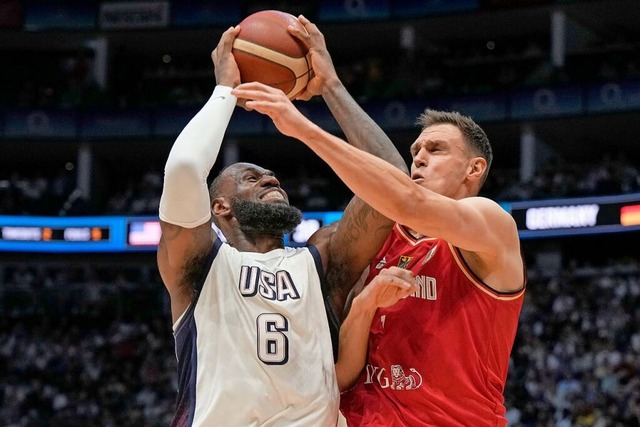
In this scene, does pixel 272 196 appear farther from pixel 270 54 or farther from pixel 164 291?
pixel 164 291

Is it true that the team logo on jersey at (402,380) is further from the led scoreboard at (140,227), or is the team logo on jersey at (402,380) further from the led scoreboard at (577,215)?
the led scoreboard at (140,227)

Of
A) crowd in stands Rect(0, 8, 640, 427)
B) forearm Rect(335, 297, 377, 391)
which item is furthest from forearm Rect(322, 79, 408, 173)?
crowd in stands Rect(0, 8, 640, 427)

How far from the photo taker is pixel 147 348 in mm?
21312

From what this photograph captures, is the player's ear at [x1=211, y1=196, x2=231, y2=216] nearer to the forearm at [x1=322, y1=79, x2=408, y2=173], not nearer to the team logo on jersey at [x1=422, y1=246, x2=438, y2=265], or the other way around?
the forearm at [x1=322, y1=79, x2=408, y2=173]

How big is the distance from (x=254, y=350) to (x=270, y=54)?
51.6 inches

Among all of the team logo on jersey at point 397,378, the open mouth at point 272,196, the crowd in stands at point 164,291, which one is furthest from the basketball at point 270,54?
the crowd in stands at point 164,291

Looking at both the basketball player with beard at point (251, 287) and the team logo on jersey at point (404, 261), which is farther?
the team logo on jersey at point (404, 261)

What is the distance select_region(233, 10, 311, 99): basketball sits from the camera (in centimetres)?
440

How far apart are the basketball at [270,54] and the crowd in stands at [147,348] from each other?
36.7 feet

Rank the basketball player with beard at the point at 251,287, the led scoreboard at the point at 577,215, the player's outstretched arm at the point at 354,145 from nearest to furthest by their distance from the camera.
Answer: the basketball player with beard at the point at 251,287 < the player's outstretched arm at the point at 354,145 < the led scoreboard at the point at 577,215

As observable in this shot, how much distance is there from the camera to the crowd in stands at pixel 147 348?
1546cm

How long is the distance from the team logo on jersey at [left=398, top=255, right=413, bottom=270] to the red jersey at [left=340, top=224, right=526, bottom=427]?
2cm

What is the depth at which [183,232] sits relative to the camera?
4.18m

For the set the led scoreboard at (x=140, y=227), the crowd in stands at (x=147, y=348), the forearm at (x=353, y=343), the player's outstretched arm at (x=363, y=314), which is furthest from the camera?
the led scoreboard at (x=140, y=227)
